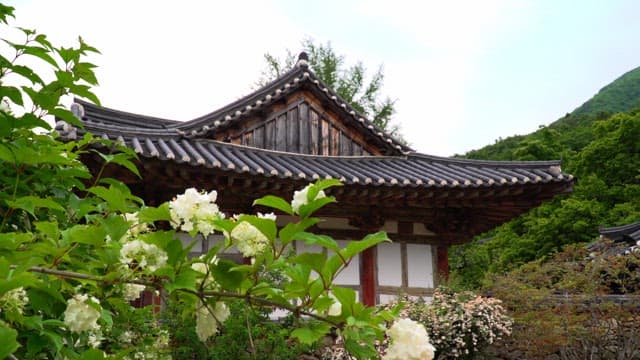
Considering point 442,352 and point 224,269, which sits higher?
point 224,269

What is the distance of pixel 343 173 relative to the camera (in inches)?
323

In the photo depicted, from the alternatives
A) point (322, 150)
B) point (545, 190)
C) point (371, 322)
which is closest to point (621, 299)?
point (545, 190)

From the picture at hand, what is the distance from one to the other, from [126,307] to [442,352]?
246 inches

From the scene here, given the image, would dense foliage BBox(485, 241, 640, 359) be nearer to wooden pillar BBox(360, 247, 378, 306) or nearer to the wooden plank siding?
wooden pillar BBox(360, 247, 378, 306)

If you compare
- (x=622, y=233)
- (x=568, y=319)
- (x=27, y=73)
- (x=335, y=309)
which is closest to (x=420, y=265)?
(x=568, y=319)

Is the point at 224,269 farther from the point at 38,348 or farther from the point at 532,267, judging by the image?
the point at 532,267

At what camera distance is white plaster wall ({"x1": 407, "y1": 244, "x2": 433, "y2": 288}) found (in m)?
9.09

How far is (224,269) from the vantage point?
1472 millimetres

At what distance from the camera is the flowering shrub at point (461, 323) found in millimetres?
7488

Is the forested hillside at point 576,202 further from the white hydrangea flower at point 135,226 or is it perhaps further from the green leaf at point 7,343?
the green leaf at point 7,343

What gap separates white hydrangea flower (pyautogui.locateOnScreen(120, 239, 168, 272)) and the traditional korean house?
17.6 ft

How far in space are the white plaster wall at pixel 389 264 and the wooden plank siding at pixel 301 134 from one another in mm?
1780

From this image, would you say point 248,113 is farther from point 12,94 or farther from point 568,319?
point 12,94

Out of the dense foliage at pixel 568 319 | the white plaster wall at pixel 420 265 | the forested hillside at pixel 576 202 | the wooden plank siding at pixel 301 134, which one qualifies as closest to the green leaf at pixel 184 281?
the dense foliage at pixel 568 319
